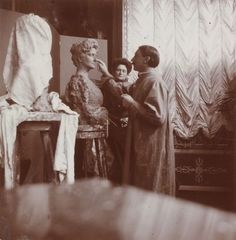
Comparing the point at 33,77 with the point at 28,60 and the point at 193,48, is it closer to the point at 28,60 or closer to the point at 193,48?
the point at 28,60

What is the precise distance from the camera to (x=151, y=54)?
136 inches

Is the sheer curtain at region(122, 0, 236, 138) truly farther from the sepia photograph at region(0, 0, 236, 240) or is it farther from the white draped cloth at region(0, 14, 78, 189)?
the white draped cloth at region(0, 14, 78, 189)

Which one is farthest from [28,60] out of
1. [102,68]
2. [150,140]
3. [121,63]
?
[150,140]

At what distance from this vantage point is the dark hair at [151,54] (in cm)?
345

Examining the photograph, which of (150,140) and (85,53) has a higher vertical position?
(85,53)

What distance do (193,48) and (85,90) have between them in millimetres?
765

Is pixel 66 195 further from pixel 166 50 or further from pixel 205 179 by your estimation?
pixel 166 50

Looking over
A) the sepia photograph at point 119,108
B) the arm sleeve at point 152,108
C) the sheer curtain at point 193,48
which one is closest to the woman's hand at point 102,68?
the sepia photograph at point 119,108

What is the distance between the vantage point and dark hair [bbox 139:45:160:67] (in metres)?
3.45

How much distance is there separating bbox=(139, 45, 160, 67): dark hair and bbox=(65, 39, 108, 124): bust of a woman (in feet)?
1.00

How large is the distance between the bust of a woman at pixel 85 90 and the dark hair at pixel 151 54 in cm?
30

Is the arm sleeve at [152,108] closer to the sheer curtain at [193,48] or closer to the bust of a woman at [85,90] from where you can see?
the sheer curtain at [193,48]

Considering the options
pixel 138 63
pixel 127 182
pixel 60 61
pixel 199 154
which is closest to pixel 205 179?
pixel 199 154

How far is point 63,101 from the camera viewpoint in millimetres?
3408
